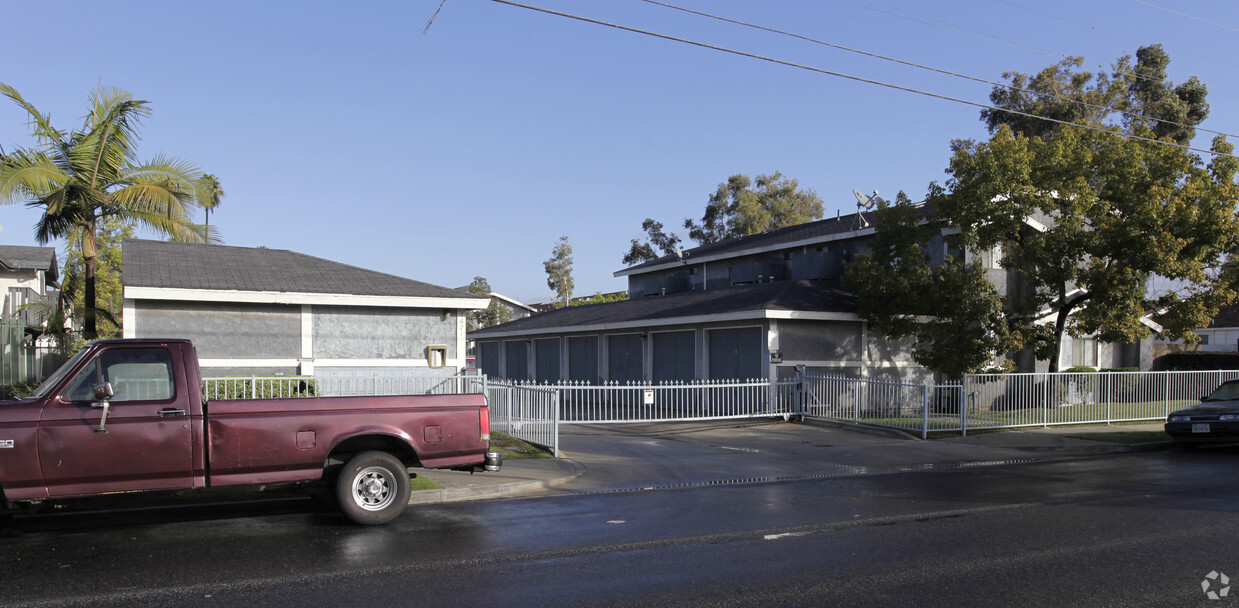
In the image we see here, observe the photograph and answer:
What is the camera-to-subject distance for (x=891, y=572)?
7047 mm

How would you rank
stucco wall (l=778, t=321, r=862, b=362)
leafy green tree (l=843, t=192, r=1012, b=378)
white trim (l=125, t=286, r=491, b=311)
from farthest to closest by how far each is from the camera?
stucco wall (l=778, t=321, r=862, b=362) < leafy green tree (l=843, t=192, r=1012, b=378) < white trim (l=125, t=286, r=491, b=311)

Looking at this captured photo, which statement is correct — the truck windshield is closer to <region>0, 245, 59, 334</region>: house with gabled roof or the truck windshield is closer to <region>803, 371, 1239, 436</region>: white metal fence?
<region>803, 371, 1239, 436</region>: white metal fence

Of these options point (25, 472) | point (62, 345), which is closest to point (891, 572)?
point (25, 472)

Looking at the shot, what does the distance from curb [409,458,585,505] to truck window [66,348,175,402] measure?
116 inches

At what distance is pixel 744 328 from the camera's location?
23.7 meters


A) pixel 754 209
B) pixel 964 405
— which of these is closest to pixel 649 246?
pixel 754 209

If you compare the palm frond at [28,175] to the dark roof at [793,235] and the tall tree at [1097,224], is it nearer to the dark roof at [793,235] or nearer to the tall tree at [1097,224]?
the tall tree at [1097,224]

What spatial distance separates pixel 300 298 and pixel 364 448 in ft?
30.5

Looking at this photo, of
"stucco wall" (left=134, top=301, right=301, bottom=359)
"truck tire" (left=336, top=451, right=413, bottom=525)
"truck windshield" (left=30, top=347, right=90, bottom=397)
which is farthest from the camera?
"stucco wall" (left=134, top=301, right=301, bottom=359)

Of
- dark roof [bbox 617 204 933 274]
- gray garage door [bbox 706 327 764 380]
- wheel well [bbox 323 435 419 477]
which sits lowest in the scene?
wheel well [bbox 323 435 419 477]

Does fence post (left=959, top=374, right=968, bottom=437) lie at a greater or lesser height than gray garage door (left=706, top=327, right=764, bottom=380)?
lesser

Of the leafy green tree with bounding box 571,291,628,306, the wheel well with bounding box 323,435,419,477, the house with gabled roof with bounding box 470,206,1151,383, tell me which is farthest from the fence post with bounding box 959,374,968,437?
the leafy green tree with bounding box 571,291,628,306

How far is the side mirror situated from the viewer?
7.86 meters

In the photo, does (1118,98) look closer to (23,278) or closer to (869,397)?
(869,397)
